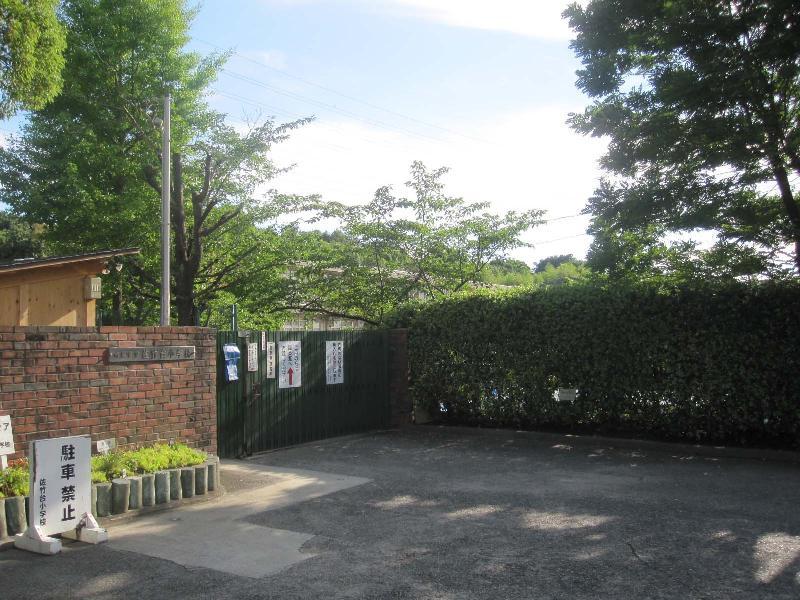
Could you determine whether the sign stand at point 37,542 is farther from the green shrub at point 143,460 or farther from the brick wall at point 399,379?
the brick wall at point 399,379

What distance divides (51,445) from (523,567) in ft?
14.1

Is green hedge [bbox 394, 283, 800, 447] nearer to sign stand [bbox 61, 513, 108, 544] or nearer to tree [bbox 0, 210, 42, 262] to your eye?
sign stand [bbox 61, 513, 108, 544]

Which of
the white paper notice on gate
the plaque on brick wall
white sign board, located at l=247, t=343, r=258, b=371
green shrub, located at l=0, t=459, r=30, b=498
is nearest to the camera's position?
green shrub, located at l=0, t=459, r=30, b=498

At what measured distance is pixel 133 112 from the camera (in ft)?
55.3

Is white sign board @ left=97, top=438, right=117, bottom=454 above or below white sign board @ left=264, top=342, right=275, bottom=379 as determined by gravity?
below

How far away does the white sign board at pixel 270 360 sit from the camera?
1117 centimetres

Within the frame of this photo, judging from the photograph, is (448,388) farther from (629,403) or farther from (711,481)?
(711,481)

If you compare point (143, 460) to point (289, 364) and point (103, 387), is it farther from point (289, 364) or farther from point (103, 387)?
point (289, 364)

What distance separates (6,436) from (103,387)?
1.28 metres

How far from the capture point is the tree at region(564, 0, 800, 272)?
9.75m

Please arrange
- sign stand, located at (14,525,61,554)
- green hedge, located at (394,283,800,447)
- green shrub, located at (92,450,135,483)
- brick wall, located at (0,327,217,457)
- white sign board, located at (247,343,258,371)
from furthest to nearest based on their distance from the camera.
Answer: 1. white sign board, located at (247,343,258,371)
2. green hedge, located at (394,283,800,447)
3. brick wall, located at (0,327,217,457)
4. green shrub, located at (92,450,135,483)
5. sign stand, located at (14,525,61,554)

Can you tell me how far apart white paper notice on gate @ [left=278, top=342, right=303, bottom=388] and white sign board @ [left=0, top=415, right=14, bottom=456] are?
4961 millimetres

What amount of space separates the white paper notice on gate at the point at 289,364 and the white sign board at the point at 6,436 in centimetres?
496

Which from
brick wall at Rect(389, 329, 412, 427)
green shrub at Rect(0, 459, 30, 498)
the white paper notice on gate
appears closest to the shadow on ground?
the white paper notice on gate
